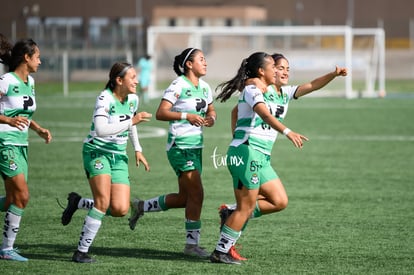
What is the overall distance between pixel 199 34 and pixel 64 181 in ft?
100

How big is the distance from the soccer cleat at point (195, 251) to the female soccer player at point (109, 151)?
845mm

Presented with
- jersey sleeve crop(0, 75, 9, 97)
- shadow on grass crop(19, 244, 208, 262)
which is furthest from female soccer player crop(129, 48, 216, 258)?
jersey sleeve crop(0, 75, 9, 97)

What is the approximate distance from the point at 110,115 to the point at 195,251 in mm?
1673

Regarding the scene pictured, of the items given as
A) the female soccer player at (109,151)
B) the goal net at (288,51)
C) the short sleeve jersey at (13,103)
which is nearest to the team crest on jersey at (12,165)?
the short sleeve jersey at (13,103)

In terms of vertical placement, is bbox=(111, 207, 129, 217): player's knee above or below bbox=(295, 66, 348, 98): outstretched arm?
below

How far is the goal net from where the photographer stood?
44.3 m

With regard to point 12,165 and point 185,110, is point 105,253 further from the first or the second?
point 185,110

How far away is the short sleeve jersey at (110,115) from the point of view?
9586 millimetres

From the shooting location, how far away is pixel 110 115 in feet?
31.7

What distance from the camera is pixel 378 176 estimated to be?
16812 mm

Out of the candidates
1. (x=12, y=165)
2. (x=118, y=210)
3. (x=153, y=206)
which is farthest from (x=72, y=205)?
(x=12, y=165)

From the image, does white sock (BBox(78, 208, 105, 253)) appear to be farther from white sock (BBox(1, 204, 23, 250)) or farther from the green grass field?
white sock (BBox(1, 204, 23, 250))

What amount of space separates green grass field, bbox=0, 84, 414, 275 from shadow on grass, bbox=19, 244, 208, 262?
1 cm

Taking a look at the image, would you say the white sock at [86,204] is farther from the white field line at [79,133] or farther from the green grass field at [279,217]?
the white field line at [79,133]
